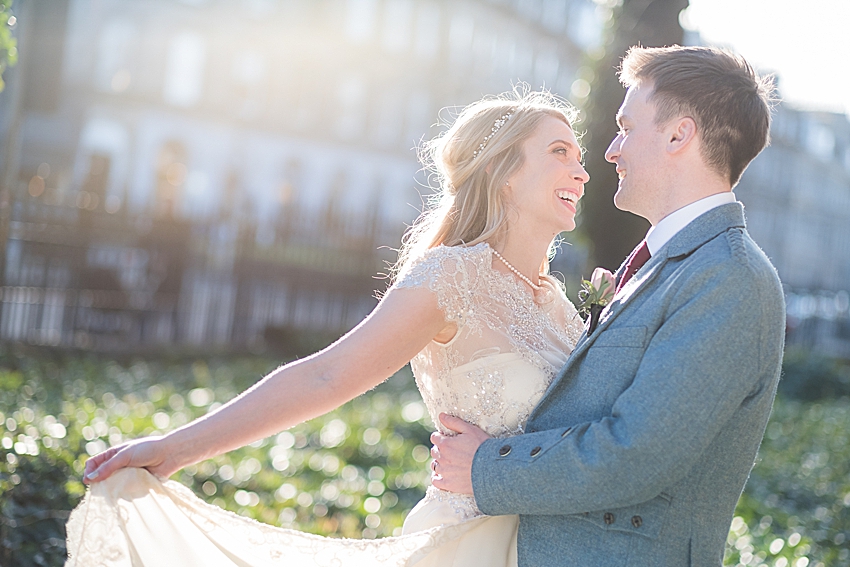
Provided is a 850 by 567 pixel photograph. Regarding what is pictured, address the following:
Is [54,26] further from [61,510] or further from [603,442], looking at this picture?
[603,442]

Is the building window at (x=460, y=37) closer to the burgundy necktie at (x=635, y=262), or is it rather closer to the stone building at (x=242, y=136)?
the stone building at (x=242, y=136)

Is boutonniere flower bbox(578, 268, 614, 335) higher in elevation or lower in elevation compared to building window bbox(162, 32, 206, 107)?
higher

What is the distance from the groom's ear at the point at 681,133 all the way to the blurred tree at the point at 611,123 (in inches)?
217

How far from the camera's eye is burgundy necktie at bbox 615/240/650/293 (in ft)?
8.27

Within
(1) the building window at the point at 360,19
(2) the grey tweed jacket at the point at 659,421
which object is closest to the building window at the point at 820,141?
(1) the building window at the point at 360,19

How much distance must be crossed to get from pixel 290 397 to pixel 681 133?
4.12ft

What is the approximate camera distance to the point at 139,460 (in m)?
2.35

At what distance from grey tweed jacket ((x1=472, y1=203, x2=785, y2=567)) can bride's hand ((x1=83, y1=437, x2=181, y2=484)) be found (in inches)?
34.0

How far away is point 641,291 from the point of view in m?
2.09

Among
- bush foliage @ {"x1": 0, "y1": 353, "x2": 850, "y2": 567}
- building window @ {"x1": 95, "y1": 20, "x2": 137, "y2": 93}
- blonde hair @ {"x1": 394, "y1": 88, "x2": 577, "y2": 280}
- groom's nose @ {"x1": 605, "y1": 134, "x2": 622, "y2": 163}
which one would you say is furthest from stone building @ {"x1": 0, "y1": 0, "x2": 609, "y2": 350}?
groom's nose @ {"x1": 605, "y1": 134, "x2": 622, "y2": 163}

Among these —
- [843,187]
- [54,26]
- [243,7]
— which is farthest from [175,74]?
[843,187]

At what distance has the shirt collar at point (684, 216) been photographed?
2131 mm

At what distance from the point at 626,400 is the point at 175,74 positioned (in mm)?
38713

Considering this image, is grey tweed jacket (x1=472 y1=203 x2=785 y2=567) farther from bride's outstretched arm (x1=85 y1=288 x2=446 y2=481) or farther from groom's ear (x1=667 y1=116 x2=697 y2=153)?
bride's outstretched arm (x1=85 y1=288 x2=446 y2=481)
